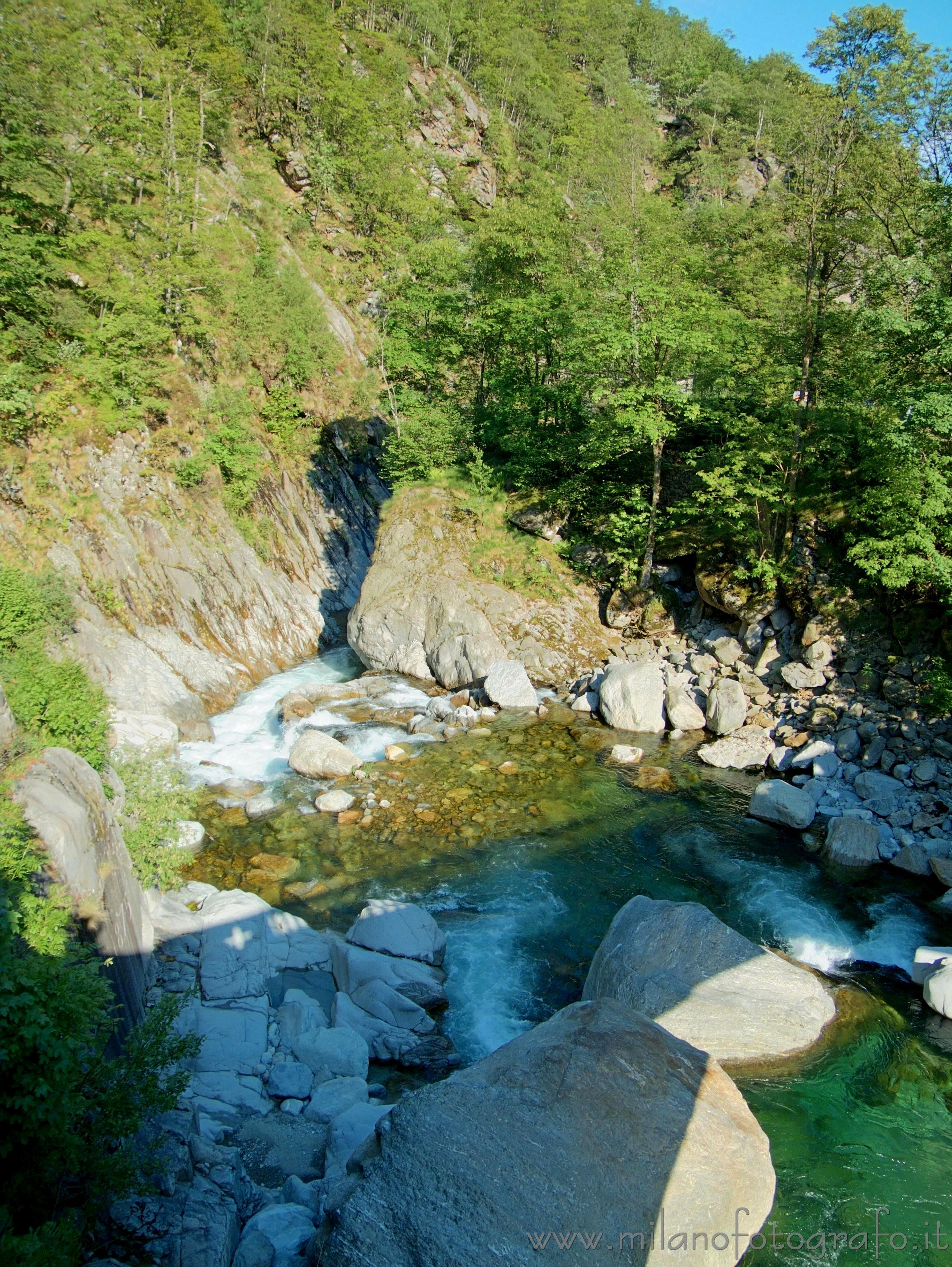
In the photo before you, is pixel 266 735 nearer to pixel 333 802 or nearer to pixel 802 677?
pixel 333 802

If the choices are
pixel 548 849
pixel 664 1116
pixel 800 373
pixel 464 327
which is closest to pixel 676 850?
pixel 548 849

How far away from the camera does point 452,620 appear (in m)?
19.5

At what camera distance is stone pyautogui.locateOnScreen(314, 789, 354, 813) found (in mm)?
13508

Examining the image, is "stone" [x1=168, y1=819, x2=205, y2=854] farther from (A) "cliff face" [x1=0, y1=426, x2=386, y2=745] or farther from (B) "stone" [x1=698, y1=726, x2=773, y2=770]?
(B) "stone" [x1=698, y1=726, x2=773, y2=770]

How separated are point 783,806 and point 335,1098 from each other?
31.3 feet

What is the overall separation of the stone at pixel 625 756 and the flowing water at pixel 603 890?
29 cm

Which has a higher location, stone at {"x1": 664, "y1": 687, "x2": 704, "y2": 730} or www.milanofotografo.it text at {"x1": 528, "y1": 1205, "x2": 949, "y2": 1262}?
stone at {"x1": 664, "y1": 687, "x2": 704, "y2": 730}

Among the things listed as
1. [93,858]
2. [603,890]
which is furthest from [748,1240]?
[93,858]

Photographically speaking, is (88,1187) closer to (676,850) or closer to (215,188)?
(676,850)

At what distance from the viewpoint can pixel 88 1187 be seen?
470 centimetres

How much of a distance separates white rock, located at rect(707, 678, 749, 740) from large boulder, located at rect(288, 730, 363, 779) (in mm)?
8845

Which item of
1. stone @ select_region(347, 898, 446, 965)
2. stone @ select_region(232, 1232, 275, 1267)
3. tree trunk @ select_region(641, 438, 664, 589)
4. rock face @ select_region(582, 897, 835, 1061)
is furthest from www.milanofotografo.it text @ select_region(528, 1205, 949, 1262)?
tree trunk @ select_region(641, 438, 664, 589)

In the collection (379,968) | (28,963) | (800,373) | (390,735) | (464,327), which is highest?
(464,327)

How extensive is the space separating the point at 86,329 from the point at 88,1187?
20.3m
